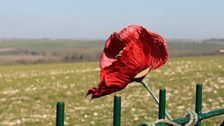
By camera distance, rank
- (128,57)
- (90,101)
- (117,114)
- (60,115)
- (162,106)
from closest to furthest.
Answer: (128,57) → (60,115) → (117,114) → (162,106) → (90,101)

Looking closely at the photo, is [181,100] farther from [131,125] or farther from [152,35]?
[152,35]

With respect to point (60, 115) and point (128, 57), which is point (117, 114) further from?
point (128, 57)

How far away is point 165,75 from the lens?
1980 centimetres

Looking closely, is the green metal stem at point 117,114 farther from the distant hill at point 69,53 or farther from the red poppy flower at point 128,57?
the distant hill at point 69,53

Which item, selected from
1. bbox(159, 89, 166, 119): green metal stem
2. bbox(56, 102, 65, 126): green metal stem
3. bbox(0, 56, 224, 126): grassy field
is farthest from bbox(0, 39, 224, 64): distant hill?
bbox(56, 102, 65, 126): green metal stem

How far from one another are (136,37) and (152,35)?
4 centimetres

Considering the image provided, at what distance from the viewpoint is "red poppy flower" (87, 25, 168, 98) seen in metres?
1.17

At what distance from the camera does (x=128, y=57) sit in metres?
1.17

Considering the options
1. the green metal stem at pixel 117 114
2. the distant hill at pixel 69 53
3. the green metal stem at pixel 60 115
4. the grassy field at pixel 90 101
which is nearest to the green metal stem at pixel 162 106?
the green metal stem at pixel 117 114

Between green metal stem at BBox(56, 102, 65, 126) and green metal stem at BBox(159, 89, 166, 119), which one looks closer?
green metal stem at BBox(56, 102, 65, 126)

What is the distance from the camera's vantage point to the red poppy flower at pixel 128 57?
1165 mm

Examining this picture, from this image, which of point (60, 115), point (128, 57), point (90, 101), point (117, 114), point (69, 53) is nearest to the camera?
point (128, 57)

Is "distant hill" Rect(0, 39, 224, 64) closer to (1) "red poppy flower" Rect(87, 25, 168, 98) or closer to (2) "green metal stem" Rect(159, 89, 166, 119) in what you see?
(2) "green metal stem" Rect(159, 89, 166, 119)

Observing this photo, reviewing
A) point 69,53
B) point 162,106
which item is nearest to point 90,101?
point 162,106
